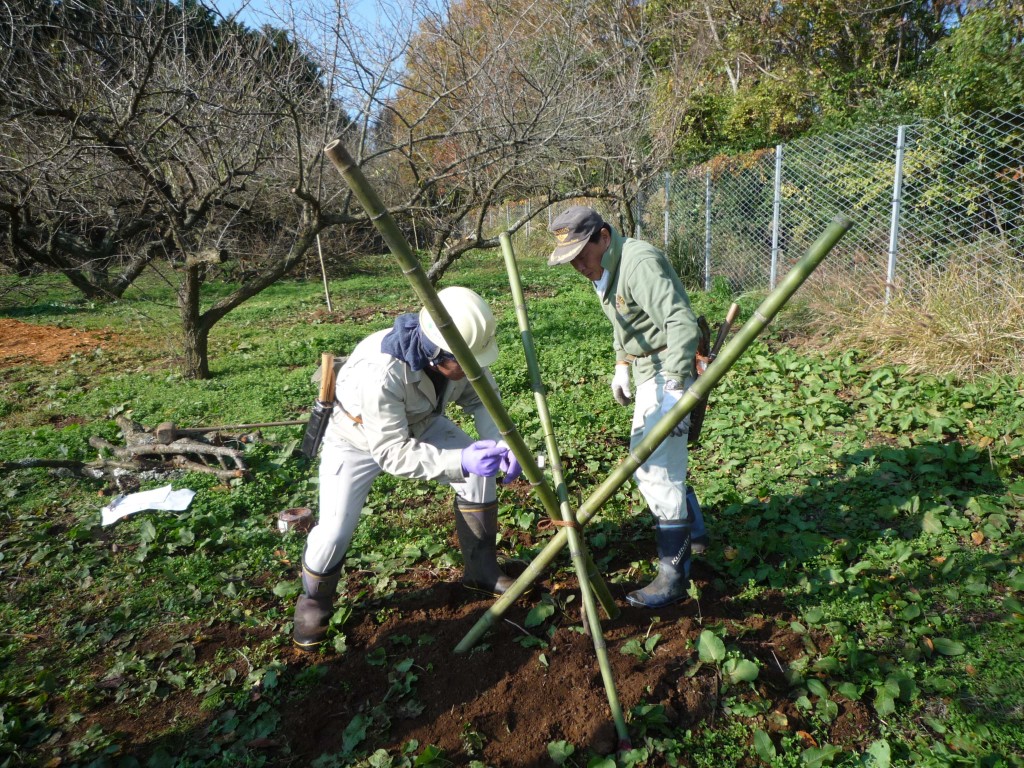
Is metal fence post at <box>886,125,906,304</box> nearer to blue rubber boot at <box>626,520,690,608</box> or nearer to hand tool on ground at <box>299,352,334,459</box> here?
blue rubber boot at <box>626,520,690,608</box>

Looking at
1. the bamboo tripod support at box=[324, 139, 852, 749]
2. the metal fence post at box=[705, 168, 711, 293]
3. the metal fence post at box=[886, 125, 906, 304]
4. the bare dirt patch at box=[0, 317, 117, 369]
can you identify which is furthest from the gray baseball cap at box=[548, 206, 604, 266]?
the metal fence post at box=[705, 168, 711, 293]

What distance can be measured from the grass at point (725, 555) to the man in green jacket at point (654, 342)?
0.37 metres

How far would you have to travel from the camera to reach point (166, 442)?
5125mm

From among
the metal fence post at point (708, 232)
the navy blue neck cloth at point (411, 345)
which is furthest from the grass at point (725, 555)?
the metal fence post at point (708, 232)

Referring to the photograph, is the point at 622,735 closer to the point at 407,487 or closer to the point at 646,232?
the point at 407,487

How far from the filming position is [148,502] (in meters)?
4.38

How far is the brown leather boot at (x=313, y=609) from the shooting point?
299cm

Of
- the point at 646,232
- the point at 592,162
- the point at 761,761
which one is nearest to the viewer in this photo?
the point at 761,761

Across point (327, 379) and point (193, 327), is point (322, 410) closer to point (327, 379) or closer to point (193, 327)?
point (327, 379)

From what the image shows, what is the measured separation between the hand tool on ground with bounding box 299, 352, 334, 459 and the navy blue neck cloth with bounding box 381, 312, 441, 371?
32cm

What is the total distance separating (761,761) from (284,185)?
818 cm

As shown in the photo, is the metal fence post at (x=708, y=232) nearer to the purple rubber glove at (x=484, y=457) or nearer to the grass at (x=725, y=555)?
the grass at (x=725, y=555)

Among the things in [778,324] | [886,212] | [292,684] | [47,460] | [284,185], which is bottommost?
[292,684]

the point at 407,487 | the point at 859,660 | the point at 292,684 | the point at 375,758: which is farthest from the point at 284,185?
the point at 859,660
